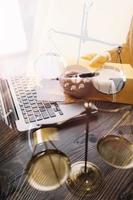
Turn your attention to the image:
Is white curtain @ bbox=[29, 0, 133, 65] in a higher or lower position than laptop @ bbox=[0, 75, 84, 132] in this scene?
higher

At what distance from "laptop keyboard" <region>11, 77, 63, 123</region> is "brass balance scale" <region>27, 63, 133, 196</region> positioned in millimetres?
48

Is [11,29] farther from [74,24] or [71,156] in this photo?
[71,156]

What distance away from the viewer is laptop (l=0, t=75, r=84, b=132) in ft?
2.52

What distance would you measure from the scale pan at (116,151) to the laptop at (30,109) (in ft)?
0.42

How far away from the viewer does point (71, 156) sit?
0.70 m

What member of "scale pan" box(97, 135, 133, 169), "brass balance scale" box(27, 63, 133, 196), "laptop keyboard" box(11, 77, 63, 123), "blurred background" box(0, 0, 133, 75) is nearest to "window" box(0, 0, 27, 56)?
"blurred background" box(0, 0, 133, 75)

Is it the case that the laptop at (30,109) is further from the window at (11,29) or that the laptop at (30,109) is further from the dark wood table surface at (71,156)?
the window at (11,29)

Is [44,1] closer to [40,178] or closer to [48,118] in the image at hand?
[48,118]

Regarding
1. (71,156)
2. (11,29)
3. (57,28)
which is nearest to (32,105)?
(71,156)

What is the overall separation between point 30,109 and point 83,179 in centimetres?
28

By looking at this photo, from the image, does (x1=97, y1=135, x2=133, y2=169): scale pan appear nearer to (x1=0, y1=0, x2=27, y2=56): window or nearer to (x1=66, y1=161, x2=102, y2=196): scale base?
(x1=66, y1=161, x2=102, y2=196): scale base

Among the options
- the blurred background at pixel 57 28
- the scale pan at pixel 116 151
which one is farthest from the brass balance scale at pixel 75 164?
the blurred background at pixel 57 28

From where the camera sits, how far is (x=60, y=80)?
809 mm

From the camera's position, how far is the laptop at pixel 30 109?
0.77m
